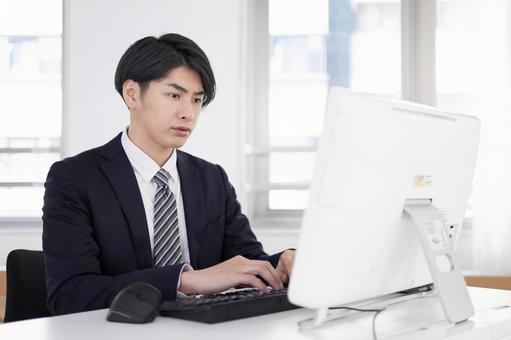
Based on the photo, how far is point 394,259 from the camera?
127cm

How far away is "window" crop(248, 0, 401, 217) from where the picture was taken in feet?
12.5

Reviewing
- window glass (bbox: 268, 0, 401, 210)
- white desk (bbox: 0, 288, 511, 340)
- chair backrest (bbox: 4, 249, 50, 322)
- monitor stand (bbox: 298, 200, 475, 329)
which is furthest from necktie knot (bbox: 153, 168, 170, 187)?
window glass (bbox: 268, 0, 401, 210)

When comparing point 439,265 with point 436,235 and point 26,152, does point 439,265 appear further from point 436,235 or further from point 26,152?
point 26,152

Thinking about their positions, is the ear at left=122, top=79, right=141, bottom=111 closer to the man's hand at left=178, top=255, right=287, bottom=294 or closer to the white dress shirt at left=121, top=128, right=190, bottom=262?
the white dress shirt at left=121, top=128, right=190, bottom=262

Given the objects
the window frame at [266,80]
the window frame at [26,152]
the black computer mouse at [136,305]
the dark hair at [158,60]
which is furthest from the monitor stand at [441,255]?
the window frame at [26,152]

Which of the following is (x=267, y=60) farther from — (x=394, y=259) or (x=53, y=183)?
(x=394, y=259)

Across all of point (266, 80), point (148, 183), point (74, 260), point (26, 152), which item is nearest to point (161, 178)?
point (148, 183)

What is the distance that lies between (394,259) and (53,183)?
98cm

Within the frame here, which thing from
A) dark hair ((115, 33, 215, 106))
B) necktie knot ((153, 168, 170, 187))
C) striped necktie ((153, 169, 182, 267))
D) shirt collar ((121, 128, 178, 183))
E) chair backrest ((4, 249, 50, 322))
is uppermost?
dark hair ((115, 33, 215, 106))

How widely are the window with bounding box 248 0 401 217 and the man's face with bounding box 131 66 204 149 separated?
1.83 m

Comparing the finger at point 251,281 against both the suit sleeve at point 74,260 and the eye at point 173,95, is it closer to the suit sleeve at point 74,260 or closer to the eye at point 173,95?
the suit sleeve at point 74,260

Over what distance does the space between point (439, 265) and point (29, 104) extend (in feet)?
9.89

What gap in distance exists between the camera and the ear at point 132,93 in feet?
6.51

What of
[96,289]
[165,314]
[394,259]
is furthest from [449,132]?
[96,289]
